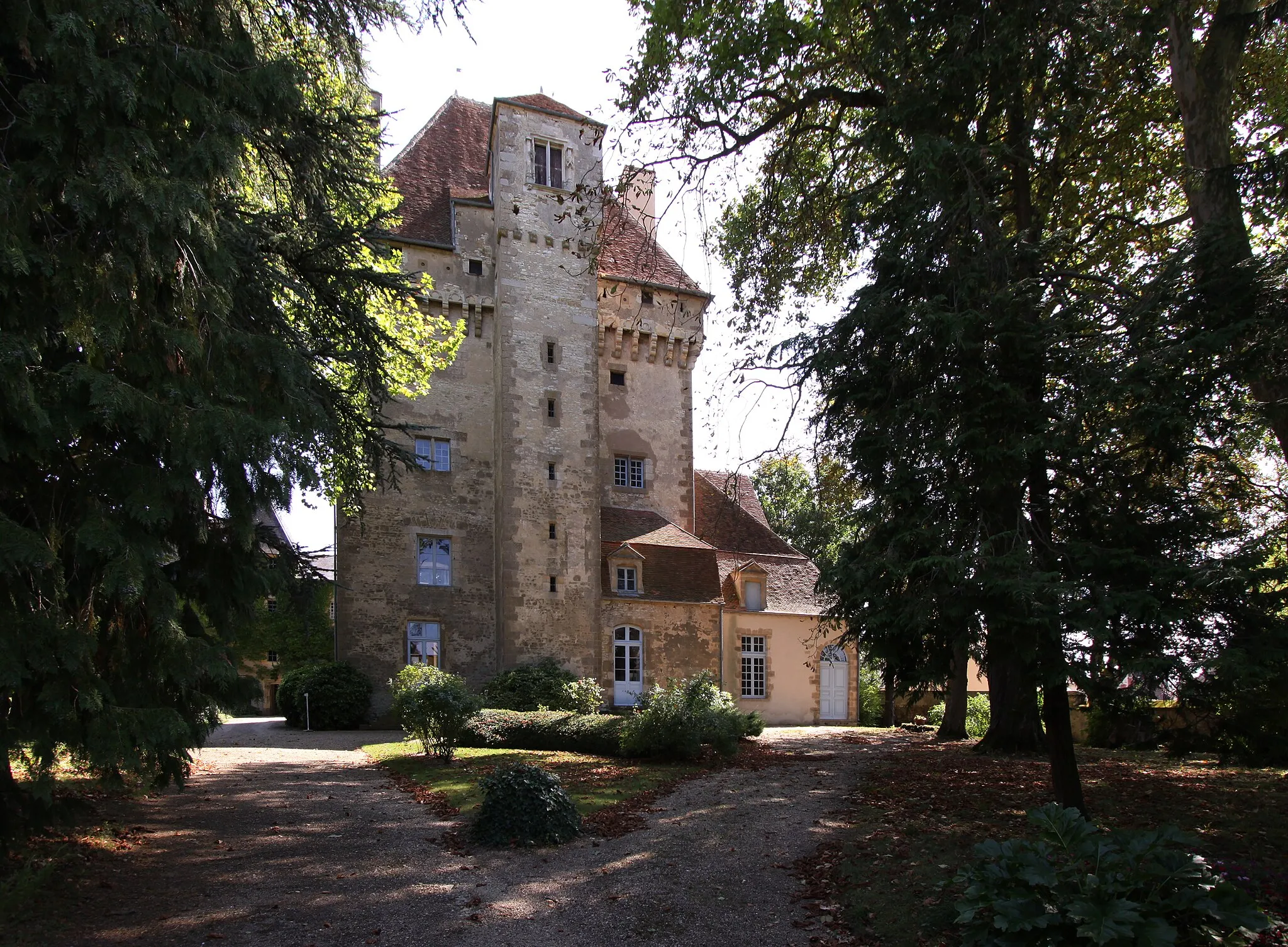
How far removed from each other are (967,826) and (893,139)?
22.5ft

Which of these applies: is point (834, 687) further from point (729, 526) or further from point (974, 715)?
point (729, 526)

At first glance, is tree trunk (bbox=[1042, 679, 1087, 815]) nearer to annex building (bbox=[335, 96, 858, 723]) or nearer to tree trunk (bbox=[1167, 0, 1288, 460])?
tree trunk (bbox=[1167, 0, 1288, 460])

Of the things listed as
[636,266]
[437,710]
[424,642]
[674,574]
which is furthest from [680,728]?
[636,266]

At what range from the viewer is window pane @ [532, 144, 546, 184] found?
2442 centimetres

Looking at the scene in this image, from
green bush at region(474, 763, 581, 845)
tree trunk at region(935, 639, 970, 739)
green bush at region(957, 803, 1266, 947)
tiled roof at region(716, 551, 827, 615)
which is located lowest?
tree trunk at region(935, 639, 970, 739)

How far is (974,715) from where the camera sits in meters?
23.1

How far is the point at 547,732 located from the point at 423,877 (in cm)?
863

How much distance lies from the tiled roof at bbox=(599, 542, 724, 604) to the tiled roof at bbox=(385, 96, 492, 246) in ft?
32.2

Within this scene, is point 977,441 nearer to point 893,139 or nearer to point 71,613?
point 893,139

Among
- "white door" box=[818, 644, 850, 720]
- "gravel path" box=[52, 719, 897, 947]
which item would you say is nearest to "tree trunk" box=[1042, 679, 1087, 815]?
"gravel path" box=[52, 719, 897, 947]

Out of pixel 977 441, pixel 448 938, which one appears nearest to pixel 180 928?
pixel 448 938

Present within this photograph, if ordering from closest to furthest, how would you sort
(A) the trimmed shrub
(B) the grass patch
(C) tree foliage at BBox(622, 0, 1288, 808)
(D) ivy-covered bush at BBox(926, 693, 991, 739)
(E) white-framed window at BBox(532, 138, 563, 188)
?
(C) tree foliage at BBox(622, 0, 1288, 808)
(B) the grass patch
(A) the trimmed shrub
(D) ivy-covered bush at BBox(926, 693, 991, 739)
(E) white-framed window at BBox(532, 138, 563, 188)

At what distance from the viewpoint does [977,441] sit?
25.6ft

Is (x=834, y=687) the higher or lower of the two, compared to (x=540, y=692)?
lower
